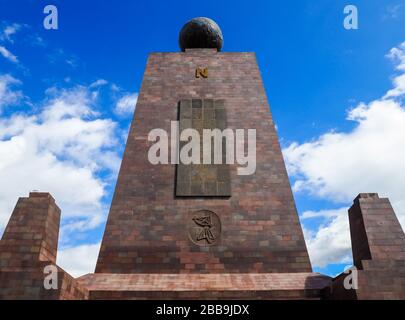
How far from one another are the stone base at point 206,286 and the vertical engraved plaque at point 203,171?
8.82 ft

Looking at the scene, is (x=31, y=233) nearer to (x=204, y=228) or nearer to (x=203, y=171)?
(x=204, y=228)

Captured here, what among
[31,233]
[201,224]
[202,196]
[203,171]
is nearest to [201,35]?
[203,171]

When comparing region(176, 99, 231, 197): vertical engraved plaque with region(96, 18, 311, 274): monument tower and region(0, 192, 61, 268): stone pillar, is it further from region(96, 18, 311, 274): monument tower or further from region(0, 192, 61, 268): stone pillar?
region(0, 192, 61, 268): stone pillar

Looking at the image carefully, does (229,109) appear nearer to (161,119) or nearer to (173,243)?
(161,119)

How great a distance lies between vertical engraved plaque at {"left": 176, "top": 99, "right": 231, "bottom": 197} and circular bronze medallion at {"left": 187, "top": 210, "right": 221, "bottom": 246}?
676 mm

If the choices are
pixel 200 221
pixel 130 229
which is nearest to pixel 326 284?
pixel 200 221

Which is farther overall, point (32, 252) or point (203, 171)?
point (203, 171)

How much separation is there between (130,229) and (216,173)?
324 centimetres

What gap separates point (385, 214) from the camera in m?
9.69

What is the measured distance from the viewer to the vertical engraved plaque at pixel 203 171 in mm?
11758

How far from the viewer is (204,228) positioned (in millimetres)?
11117

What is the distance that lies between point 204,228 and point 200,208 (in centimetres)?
66

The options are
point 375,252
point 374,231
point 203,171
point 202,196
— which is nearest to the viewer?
point 375,252

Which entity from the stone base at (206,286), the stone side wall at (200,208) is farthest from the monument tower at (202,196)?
the stone base at (206,286)
